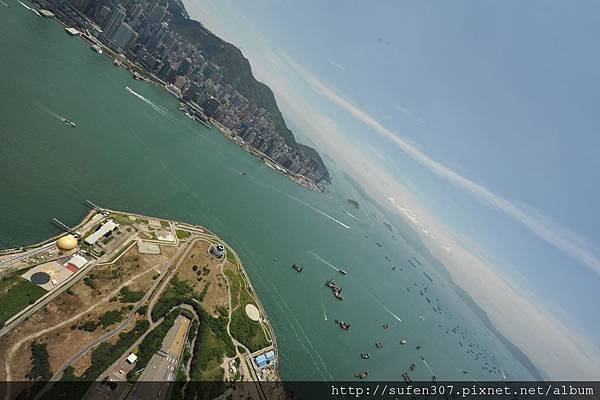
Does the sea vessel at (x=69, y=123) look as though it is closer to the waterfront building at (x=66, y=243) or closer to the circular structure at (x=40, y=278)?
the waterfront building at (x=66, y=243)

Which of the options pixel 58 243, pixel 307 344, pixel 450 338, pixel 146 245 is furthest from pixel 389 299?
pixel 58 243

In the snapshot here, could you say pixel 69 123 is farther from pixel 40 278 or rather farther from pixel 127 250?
pixel 40 278

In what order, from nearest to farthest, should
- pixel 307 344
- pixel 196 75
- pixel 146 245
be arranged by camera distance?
1. pixel 146 245
2. pixel 307 344
3. pixel 196 75

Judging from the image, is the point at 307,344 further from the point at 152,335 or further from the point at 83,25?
the point at 83,25

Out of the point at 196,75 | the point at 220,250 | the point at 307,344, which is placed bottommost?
the point at 307,344

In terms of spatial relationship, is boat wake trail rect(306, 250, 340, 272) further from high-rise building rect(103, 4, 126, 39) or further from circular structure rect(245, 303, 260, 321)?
high-rise building rect(103, 4, 126, 39)

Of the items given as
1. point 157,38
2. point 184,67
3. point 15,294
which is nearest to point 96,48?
point 184,67
